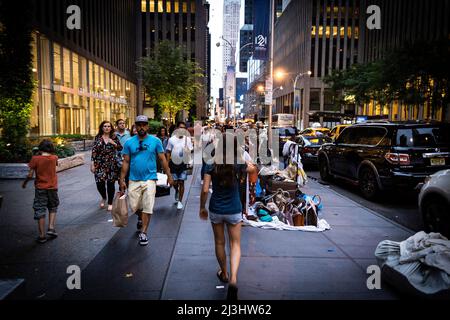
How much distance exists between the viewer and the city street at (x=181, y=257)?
403cm

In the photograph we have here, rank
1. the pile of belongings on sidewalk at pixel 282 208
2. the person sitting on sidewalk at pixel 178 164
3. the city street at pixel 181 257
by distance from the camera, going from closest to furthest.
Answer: the city street at pixel 181 257, the pile of belongings on sidewalk at pixel 282 208, the person sitting on sidewalk at pixel 178 164

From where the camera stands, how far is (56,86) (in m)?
26.4

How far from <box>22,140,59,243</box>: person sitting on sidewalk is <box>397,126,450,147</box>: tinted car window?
7547mm

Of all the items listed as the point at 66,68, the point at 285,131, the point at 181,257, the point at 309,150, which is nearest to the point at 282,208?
the point at 181,257

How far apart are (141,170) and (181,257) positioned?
149 centimetres

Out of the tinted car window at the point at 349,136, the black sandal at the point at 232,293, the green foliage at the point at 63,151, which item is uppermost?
the tinted car window at the point at 349,136

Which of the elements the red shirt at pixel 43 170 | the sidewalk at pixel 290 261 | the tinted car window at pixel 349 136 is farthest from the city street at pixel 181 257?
the tinted car window at pixel 349 136

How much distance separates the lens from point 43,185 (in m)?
5.76

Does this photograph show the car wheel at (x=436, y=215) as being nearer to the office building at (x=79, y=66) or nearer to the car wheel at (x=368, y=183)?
the car wheel at (x=368, y=183)

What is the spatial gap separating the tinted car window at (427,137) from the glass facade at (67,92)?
665 inches

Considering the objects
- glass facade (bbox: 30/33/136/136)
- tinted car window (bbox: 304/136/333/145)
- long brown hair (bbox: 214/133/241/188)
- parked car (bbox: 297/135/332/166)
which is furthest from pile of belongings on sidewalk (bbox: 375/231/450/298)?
glass facade (bbox: 30/33/136/136)

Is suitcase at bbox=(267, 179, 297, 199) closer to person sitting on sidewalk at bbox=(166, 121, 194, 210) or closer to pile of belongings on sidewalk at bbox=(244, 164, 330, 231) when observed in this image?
pile of belongings on sidewalk at bbox=(244, 164, 330, 231)

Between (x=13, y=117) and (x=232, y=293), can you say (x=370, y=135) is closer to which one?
(x=232, y=293)
